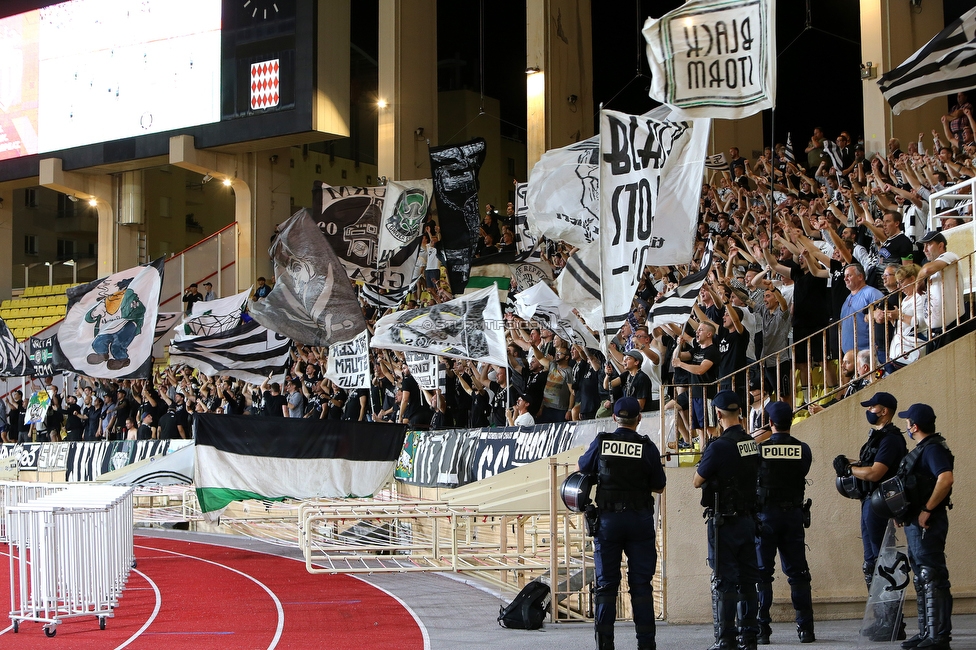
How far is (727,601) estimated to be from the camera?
370 inches

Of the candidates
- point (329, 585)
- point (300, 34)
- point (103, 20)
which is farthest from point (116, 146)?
point (329, 585)

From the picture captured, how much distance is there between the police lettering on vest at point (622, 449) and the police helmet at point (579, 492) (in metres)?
0.25

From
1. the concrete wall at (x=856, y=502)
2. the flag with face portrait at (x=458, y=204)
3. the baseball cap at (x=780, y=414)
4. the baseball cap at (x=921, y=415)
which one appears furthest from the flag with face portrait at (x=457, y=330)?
the baseball cap at (x=921, y=415)

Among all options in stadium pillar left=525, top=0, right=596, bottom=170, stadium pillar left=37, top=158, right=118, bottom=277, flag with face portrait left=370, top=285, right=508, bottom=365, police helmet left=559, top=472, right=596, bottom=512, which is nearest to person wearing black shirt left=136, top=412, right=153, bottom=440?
stadium pillar left=525, top=0, right=596, bottom=170

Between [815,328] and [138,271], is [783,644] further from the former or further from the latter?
[138,271]

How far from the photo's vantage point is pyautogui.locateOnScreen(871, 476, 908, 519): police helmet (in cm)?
933

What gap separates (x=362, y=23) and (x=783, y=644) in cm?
3631

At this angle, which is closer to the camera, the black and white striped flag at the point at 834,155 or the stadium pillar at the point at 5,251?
the black and white striped flag at the point at 834,155

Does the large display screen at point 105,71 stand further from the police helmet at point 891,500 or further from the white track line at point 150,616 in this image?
the police helmet at point 891,500

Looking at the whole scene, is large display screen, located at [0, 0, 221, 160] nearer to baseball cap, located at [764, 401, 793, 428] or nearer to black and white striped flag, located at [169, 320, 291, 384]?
black and white striped flag, located at [169, 320, 291, 384]

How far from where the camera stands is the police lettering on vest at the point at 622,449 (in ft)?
30.8

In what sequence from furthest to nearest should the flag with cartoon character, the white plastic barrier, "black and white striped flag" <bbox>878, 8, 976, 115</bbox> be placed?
→ the flag with cartoon character
the white plastic barrier
"black and white striped flag" <bbox>878, 8, 976, 115</bbox>

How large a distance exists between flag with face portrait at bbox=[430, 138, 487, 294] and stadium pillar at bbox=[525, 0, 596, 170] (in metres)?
6.51

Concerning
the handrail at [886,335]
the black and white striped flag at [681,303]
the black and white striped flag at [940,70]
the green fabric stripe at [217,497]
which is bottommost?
the green fabric stripe at [217,497]
